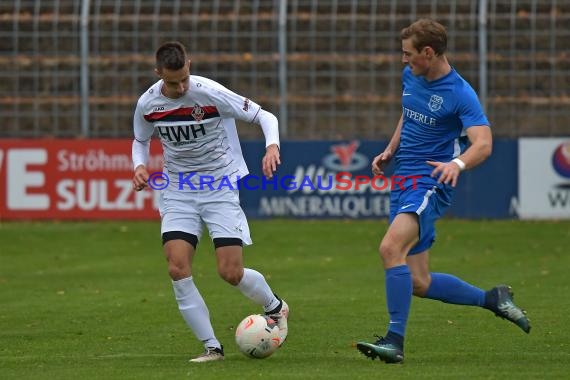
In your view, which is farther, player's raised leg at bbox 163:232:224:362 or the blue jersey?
player's raised leg at bbox 163:232:224:362

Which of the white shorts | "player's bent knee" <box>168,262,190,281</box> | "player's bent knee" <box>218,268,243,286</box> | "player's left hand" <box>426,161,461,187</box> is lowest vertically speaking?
"player's bent knee" <box>218,268,243,286</box>

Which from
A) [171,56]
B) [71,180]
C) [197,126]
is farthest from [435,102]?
[71,180]

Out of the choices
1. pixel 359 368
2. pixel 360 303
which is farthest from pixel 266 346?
pixel 360 303

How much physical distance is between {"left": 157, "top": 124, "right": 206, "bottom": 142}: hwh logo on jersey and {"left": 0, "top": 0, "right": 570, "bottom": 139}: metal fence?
12.7m

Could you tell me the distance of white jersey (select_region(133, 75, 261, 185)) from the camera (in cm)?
891

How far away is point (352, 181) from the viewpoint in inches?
840

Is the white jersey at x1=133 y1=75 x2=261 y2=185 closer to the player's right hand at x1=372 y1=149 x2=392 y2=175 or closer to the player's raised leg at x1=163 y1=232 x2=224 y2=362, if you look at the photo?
the player's raised leg at x1=163 y1=232 x2=224 y2=362

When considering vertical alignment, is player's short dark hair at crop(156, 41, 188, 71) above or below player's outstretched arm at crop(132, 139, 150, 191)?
above

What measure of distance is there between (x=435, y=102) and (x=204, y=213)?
5.62 feet

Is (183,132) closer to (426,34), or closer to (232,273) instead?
(232,273)

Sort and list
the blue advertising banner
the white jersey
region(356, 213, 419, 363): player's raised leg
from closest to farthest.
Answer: region(356, 213, 419, 363): player's raised leg
the white jersey
the blue advertising banner

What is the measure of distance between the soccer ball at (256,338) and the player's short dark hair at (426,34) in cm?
204

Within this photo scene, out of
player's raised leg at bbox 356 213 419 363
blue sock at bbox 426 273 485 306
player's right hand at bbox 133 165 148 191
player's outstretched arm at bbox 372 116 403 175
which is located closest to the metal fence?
player's outstretched arm at bbox 372 116 403 175

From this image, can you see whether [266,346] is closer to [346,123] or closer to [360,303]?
[360,303]
